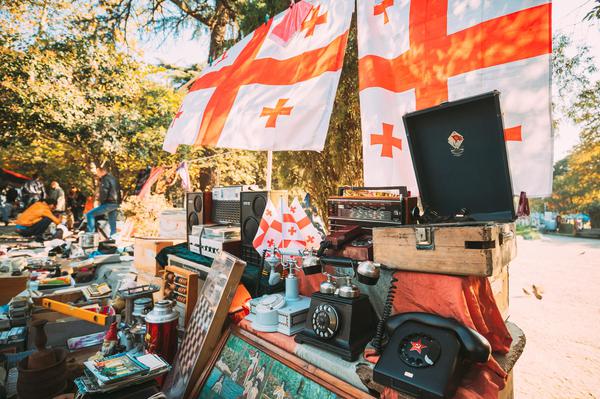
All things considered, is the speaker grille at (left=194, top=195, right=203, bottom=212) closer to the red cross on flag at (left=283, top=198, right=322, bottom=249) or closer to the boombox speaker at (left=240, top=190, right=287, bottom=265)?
the boombox speaker at (left=240, top=190, right=287, bottom=265)

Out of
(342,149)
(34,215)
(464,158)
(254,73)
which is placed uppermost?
(254,73)

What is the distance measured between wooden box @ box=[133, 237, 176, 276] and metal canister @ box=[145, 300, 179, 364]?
106 centimetres

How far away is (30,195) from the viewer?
10.9 metres

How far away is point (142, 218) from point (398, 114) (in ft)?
27.8

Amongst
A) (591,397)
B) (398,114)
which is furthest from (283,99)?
(591,397)

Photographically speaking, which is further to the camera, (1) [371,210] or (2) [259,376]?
(1) [371,210]

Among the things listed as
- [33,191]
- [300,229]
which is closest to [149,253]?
[300,229]

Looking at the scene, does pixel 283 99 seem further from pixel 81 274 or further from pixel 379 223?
pixel 81 274

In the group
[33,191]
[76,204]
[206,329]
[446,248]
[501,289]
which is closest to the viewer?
[446,248]

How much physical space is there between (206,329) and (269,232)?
0.72 m

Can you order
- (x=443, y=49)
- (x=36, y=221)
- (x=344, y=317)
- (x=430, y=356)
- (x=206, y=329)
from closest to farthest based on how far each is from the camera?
(x=430, y=356)
(x=344, y=317)
(x=206, y=329)
(x=443, y=49)
(x=36, y=221)

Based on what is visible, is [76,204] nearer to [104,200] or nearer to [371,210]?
[104,200]

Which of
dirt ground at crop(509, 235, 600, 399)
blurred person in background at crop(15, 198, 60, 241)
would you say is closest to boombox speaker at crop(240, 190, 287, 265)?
dirt ground at crop(509, 235, 600, 399)

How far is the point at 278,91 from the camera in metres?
2.60
